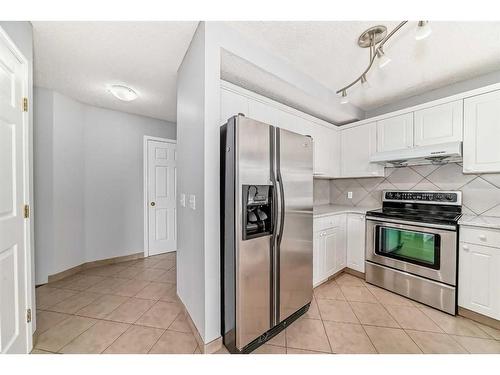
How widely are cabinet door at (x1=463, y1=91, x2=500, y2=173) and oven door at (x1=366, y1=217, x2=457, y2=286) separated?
728 mm

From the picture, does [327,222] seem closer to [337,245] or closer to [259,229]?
[337,245]

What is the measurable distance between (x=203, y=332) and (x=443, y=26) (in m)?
2.90

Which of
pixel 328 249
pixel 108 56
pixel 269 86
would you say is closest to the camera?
pixel 108 56

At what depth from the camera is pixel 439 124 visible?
221 cm

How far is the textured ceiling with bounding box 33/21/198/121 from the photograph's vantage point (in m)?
1.55

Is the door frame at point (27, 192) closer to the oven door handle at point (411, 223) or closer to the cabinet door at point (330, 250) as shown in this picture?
the cabinet door at point (330, 250)

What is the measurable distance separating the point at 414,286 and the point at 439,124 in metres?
1.79

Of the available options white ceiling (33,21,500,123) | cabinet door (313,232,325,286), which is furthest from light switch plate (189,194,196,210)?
cabinet door (313,232,325,286)

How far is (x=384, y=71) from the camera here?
7.00 ft

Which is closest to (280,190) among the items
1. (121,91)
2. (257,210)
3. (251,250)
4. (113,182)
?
(257,210)

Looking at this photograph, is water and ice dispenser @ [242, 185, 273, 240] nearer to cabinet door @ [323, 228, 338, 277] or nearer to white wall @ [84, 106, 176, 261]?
cabinet door @ [323, 228, 338, 277]

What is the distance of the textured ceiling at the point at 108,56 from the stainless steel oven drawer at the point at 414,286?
3.11 m

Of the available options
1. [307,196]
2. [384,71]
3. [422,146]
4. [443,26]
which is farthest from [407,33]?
[307,196]
